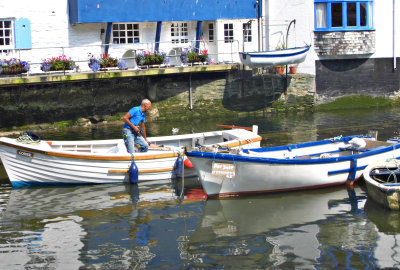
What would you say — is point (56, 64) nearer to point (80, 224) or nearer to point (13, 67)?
point (13, 67)

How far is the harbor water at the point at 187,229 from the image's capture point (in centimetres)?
1073

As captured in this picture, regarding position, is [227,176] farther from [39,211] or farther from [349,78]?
[349,78]

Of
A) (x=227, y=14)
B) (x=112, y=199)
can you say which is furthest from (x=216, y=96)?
(x=112, y=199)

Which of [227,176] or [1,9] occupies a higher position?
[1,9]

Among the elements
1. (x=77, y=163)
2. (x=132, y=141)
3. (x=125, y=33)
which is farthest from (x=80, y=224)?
(x=125, y=33)

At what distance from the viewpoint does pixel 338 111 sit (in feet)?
86.8

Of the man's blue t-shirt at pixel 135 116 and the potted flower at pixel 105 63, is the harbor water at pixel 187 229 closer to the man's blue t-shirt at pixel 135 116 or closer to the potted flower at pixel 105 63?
the man's blue t-shirt at pixel 135 116

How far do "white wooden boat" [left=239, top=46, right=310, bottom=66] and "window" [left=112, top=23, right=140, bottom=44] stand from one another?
450 cm

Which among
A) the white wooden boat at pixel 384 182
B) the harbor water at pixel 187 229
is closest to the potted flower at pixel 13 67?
the harbor water at pixel 187 229

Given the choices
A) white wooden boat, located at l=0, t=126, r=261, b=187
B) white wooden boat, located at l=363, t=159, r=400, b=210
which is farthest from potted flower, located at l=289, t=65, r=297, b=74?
white wooden boat, located at l=363, t=159, r=400, b=210

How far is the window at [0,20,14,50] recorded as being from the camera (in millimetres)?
23672

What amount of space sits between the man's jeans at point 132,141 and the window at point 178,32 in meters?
11.7

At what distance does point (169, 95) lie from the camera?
85.3 ft

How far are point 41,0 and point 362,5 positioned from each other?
484 inches
